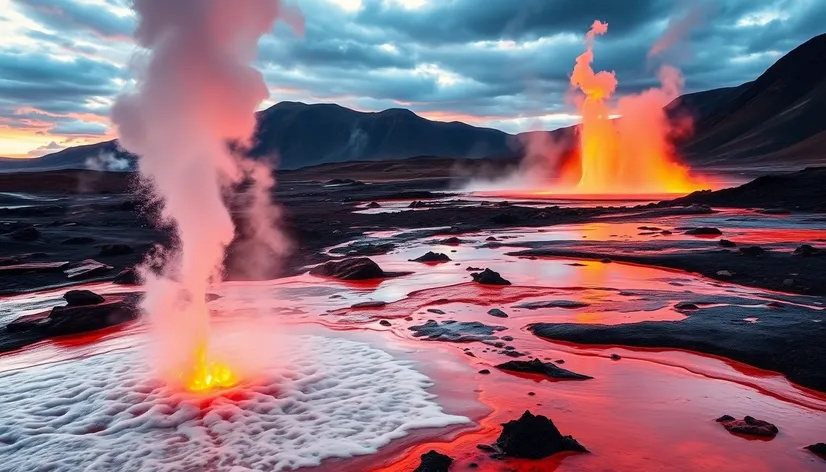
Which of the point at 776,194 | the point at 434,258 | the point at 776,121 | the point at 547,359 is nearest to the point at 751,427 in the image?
the point at 547,359

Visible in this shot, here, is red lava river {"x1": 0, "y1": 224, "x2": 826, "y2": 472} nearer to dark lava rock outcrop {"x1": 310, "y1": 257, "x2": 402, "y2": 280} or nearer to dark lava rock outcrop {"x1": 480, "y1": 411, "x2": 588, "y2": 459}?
dark lava rock outcrop {"x1": 480, "y1": 411, "x2": 588, "y2": 459}

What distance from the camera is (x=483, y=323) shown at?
10141 millimetres

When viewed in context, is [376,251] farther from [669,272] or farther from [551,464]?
[551,464]

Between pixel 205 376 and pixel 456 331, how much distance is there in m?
4.10

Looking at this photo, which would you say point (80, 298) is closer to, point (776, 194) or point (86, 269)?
point (86, 269)

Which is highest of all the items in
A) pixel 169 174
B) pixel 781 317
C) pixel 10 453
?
pixel 169 174

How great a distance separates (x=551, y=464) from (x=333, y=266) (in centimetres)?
1156

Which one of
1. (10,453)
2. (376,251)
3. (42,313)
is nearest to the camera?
(10,453)

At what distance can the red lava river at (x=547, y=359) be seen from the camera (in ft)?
17.8

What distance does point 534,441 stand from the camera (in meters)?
5.34

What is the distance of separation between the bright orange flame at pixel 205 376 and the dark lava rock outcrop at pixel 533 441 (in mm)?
3695

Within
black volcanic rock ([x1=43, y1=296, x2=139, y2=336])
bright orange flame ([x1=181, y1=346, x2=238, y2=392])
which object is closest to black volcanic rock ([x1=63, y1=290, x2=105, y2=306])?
black volcanic rock ([x1=43, y1=296, x2=139, y2=336])

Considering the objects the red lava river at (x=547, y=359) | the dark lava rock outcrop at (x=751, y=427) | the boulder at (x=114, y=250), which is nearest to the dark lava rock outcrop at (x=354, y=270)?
the red lava river at (x=547, y=359)

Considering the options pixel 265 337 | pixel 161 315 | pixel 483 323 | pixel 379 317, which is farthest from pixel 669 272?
pixel 161 315
